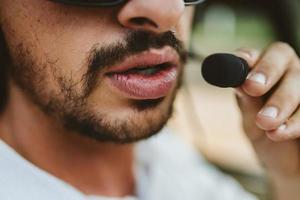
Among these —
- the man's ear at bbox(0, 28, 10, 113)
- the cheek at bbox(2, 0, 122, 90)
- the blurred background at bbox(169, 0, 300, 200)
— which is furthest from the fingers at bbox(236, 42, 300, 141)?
the blurred background at bbox(169, 0, 300, 200)

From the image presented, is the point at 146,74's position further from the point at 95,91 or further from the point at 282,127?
the point at 282,127

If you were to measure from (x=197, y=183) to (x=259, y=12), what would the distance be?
1825mm

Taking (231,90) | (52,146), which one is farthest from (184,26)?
(231,90)

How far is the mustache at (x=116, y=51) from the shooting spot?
1.00 meters

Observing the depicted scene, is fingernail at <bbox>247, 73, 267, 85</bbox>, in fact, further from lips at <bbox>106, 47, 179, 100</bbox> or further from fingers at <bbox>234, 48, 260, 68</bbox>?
lips at <bbox>106, 47, 179, 100</bbox>

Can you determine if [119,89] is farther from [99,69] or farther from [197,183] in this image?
[197,183]

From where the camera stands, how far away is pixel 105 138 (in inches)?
43.8

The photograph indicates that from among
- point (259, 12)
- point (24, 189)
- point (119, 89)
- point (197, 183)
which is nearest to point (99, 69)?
→ point (119, 89)

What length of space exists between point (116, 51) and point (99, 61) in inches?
1.5

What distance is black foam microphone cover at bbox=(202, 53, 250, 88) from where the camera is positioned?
97cm

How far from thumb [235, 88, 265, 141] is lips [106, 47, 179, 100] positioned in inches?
5.8

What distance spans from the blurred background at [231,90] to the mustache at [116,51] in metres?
0.94

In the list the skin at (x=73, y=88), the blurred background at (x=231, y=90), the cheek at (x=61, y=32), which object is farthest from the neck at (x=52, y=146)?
the blurred background at (x=231, y=90)

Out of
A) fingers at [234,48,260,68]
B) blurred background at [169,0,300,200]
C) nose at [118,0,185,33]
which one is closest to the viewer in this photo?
nose at [118,0,185,33]
